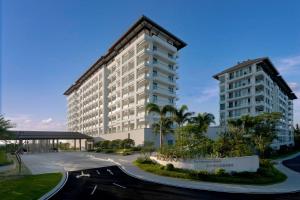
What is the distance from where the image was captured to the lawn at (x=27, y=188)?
1877 centimetres

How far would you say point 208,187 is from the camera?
2245cm

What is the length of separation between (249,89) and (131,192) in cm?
6563

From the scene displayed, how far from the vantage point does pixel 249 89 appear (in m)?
78.1

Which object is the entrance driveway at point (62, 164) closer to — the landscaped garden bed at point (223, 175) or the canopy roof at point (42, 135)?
the landscaped garden bed at point (223, 175)

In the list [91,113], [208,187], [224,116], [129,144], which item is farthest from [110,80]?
[208,187]

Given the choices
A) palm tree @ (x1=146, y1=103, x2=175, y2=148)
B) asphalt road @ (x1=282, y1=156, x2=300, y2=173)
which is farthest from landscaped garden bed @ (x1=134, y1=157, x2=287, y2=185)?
palm tree @ (x1=146, y1=103, x2=175, y2=148)

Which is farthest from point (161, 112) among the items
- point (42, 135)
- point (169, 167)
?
point (42, 135)

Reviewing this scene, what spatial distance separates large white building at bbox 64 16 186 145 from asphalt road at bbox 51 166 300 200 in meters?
34.9

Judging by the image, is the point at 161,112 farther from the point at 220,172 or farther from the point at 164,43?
the point at 164,43

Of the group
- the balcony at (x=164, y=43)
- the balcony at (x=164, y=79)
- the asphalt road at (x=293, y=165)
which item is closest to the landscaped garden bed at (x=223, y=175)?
the asphalt road at (x=293, y=165)

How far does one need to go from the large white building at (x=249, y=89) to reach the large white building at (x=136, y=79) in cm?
1959

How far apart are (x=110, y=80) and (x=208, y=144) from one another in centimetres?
Result: 5896

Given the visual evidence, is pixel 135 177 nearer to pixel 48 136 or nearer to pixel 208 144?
pixel 208 144

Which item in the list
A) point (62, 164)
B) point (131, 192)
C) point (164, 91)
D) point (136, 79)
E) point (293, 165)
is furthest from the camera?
point (164, 91)
